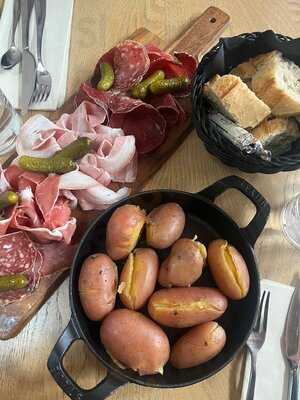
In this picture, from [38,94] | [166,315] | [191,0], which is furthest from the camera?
[191,0]

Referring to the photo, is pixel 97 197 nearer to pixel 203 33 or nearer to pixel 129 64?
pixel 129 64

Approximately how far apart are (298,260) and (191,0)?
1.76 feet

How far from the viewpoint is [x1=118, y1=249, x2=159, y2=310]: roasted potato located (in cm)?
61

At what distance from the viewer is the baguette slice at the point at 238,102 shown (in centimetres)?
69

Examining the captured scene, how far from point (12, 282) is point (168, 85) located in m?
0.38

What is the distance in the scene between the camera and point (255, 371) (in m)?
0.62

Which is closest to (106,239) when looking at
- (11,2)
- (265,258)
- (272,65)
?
(265,258)

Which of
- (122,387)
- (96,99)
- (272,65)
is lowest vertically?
(122,387)

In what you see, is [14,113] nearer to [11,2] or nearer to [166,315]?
[11,2]

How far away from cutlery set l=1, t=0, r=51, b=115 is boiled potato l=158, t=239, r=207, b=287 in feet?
1.18

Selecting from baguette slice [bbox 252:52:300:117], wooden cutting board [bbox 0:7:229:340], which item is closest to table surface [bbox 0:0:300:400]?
wooden cutting board [bbox 0:7:229:340]

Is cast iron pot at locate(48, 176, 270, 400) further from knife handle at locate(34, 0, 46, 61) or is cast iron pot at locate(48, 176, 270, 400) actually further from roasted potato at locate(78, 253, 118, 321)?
knife handle at locate(34, 0, 46, 61)

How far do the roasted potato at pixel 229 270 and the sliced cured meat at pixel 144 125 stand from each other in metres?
0.21

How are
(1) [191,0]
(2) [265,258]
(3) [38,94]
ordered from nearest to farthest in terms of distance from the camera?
(2) [265,258] → (3) [38,94] → (1) [191,0]
